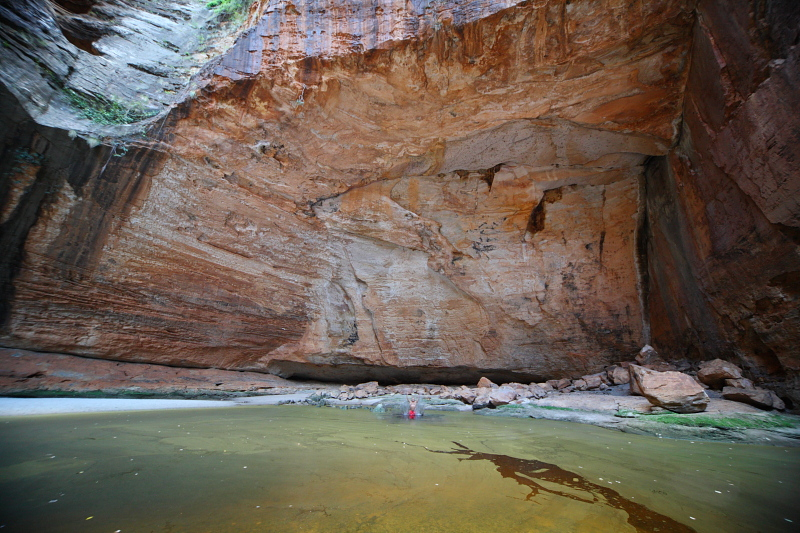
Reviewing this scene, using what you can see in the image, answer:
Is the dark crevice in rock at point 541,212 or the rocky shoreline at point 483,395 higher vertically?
the dark crevice in rock at point 541,212

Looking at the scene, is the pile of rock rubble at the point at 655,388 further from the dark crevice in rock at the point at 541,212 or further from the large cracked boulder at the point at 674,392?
the dark crevice in rock at the point at 541,212

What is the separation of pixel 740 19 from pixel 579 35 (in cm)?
191

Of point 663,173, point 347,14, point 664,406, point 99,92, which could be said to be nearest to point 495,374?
point 664,406

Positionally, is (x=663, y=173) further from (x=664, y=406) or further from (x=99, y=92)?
(x=99, y=92)

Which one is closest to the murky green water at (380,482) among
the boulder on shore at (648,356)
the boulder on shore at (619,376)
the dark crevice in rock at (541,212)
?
the boulder on shore at (619,376)

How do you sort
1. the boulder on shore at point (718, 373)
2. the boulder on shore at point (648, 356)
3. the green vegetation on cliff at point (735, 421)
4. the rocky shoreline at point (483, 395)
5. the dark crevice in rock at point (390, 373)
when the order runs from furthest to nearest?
the dark crevice in rock at point (390, 373) → the boulder on shore at point (648, 356) → the boulder on shore at point (718, 373) → the rocky shoreline at point (483, 395) → the green vegetation on cliff at point (735, 421)

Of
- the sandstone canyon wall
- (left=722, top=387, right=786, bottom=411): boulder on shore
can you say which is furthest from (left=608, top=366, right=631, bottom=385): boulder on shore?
(left=722, top=387, right=786, bottom=411): boulder on shore

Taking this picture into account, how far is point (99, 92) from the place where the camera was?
271 inches

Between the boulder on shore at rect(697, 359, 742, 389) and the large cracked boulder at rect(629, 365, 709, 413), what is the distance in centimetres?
106

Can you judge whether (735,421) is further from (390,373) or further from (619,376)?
(390,373)

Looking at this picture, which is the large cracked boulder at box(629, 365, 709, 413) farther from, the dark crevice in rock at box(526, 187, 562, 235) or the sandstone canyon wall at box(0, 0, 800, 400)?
the dark crevice in rock at box(526, 187, 562, 235)

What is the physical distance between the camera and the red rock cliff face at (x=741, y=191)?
4.27 m

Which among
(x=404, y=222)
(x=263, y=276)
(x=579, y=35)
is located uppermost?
(x=579, y=35)

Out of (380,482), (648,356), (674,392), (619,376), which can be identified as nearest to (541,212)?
(648,356)
